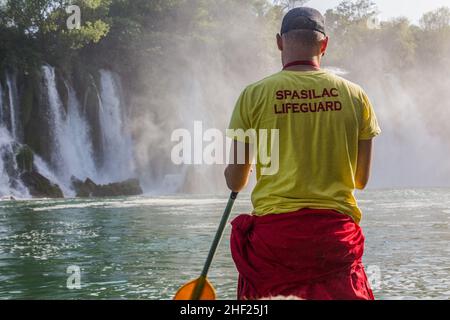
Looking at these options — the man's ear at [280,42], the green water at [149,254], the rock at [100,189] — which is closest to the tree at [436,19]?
the rock at [100,189]

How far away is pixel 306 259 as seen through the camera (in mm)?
3020

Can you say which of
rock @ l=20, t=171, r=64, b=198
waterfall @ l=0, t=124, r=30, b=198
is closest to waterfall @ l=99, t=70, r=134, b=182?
rock @ l=20, t=171, r=64, b=198

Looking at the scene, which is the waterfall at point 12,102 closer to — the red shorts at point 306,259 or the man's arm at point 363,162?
the man's arm at point 363,162

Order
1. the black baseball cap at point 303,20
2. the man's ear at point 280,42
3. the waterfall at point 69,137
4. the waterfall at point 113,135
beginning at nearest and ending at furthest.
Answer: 1. the black baseball cap at point 303,20
2. the man's ear at point 280,42
3. the waterfall at point 69,137
4. the waterfall at point 113,135

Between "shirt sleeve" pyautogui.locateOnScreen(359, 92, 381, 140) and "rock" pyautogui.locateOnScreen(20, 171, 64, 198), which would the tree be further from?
"shirt sleeve" pyautogui.locateOnScreen(359, 92, 381, 140)

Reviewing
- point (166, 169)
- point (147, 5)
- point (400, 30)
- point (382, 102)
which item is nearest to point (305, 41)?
point (166, 169)

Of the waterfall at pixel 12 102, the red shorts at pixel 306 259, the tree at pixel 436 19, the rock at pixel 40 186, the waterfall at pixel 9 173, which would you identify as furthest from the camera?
the tree at pixel 436 19

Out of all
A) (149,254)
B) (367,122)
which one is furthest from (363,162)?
(149,254)

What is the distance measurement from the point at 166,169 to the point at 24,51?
9.72 metres

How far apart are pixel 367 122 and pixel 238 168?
589mm

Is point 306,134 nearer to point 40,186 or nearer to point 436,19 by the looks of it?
point 40,186

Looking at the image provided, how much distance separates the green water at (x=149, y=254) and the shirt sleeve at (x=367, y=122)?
16.1 ft

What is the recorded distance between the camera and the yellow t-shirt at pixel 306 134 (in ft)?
10.1

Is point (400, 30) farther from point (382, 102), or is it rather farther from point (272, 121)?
point (272, 121)
